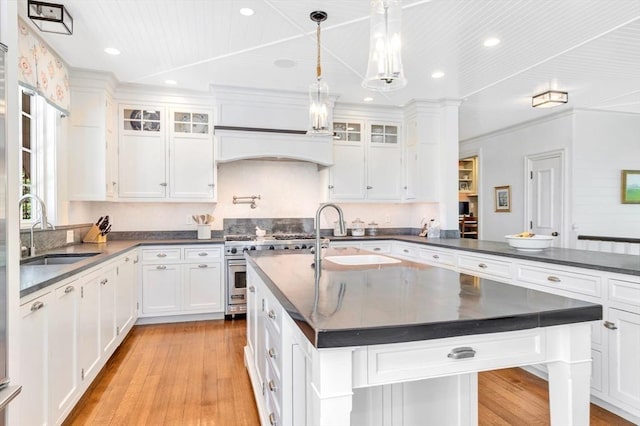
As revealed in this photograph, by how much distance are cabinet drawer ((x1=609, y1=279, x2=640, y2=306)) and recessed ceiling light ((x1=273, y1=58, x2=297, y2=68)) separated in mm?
3016

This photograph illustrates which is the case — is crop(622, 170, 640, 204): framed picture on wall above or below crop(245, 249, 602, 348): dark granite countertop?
above

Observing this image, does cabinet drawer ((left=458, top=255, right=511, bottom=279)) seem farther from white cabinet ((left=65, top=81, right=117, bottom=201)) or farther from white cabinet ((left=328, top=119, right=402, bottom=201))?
white cabinet ((left=65, top=81, right=117, bottom=201))

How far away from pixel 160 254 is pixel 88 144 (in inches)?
52.5

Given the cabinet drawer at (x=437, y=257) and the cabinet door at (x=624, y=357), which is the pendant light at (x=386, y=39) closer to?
the cabinet door at (x=624, y=357)

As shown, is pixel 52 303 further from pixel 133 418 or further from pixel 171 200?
pixel 171 200

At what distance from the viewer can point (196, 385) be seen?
8.57 feet

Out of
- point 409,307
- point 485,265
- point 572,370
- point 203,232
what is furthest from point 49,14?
point 485,265

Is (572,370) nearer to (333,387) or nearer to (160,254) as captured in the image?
(333,387)

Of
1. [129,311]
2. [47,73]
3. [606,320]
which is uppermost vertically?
[47,73]

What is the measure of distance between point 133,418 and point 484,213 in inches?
246

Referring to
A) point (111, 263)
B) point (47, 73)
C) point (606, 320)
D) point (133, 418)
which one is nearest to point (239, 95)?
point (47, 73)

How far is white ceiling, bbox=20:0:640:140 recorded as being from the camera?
254 cm

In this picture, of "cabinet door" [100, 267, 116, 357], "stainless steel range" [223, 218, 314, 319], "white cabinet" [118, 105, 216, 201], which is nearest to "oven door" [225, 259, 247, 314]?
"stainless steel range" [223, 218, 314, 319]

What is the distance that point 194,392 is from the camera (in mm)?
2514
